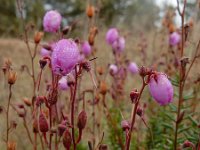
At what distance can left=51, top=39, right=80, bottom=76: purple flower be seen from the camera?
894mm

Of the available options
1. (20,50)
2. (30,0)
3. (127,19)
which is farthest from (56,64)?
(127,19)

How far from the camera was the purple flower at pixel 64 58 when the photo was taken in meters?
0.89

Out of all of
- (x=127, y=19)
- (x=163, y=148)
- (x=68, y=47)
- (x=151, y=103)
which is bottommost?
(x=163, y=148)

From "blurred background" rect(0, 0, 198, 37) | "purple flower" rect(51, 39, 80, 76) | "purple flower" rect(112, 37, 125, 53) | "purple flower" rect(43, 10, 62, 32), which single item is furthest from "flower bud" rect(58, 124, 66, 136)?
"blurred background" rect(0, 0, 198, 37)

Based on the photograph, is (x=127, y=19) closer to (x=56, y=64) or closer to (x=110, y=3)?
(x=110, y=3)

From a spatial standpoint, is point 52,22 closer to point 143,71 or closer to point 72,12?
point 143,71

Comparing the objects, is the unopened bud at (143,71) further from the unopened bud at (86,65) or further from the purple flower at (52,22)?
the purple flower at (52,22)

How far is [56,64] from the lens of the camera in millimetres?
902

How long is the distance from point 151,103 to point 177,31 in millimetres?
452

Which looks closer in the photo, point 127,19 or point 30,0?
point 30,0

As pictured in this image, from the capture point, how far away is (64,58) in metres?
0.89

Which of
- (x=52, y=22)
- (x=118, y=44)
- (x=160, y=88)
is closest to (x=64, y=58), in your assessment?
(x=160, y=88)

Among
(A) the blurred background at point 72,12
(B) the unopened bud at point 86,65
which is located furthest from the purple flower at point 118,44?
(A) the blurred background at point 72,12

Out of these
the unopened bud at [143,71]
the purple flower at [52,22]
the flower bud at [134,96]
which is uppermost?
the purple flower at [52,22]
